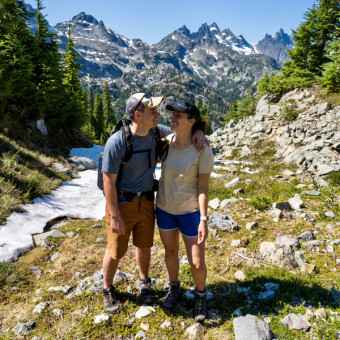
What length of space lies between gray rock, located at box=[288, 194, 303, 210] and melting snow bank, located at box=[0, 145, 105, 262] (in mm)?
6427

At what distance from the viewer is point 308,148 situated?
38.6 ft

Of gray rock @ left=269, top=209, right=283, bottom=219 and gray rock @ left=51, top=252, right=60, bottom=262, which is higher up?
gray rock @ left=269, top=209, right=283, bottom=219

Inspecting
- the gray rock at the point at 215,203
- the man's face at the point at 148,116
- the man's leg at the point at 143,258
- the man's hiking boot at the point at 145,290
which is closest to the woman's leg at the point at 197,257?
the man's leg at the point at 143,258

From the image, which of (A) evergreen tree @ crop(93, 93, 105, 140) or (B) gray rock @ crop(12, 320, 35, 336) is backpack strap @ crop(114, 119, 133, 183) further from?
(A) evergreen tree @ crop(93, 93, 105, 140)

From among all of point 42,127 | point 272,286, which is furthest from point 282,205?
point 42,127

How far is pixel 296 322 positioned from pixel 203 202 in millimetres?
2043

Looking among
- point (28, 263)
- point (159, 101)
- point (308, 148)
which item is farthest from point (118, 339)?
point (308, 148)

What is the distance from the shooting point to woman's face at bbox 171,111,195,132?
3.17m

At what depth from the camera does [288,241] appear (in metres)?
5.35

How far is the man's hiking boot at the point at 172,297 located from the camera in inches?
147

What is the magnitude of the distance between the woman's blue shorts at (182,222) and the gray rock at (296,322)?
5.59 feet

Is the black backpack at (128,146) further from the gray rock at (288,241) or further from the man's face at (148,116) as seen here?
the gray rock at (288,241)

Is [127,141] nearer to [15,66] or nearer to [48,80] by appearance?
[15,66]

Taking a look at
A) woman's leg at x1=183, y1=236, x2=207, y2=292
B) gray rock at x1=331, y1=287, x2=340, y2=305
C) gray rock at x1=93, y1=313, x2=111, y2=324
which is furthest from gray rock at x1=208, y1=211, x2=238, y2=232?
gray rock at x1=93, y1=313, x2=111, y2=324
